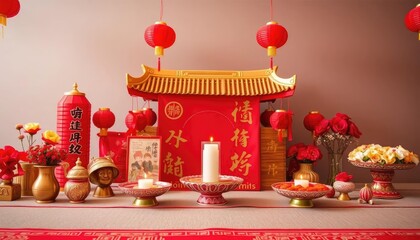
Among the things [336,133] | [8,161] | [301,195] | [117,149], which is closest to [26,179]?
[8,161]

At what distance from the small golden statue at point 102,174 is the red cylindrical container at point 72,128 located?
23 centimetres

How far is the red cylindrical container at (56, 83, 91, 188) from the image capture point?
5.96 feet

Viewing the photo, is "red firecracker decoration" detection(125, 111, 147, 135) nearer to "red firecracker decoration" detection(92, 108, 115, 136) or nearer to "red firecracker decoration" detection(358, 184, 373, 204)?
"red firecracker decoration" detection(92, 108, 115, 136)

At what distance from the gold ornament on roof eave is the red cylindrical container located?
0.31 meters

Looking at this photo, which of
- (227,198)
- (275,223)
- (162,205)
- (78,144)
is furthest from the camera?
(78,144)

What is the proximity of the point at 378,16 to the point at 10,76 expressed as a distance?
2.70 m

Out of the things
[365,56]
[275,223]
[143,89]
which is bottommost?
[275,223]

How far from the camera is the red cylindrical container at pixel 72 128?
1.82m

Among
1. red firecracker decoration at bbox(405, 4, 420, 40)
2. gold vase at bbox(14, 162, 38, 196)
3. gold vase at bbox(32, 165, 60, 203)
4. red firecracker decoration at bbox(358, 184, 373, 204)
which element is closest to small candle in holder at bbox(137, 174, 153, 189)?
gold vase at bbox(32, 165, 60, 203)

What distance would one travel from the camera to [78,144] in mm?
1835

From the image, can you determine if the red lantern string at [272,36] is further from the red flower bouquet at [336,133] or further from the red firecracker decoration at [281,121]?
the red flower bouquet at [336,133]

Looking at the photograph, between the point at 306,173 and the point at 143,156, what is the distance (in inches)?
37.7

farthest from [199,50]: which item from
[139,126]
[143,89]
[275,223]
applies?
[275,223]

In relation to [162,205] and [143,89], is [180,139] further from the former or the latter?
[162,205]
